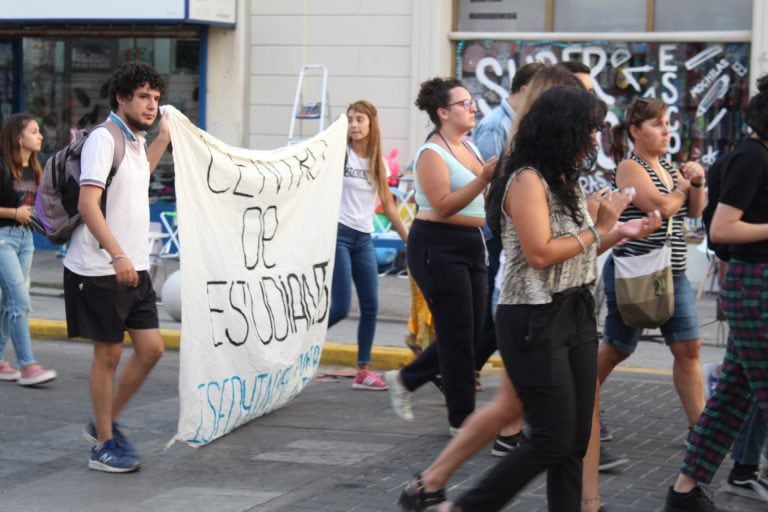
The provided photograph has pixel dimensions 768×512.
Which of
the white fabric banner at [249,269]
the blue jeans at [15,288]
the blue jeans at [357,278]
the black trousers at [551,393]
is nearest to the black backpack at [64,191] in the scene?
the white fabric banner at [249,269]

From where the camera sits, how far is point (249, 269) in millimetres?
7129

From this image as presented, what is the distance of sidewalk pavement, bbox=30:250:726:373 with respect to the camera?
9664 mm

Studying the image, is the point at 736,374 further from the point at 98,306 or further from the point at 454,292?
the point at 98,306

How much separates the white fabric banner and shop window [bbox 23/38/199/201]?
313 inches

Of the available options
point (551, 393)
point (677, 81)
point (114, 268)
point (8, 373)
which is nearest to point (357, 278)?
point (8, 373)

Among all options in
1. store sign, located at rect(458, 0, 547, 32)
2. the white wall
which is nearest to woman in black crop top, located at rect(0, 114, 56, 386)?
the white wall

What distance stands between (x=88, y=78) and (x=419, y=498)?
12.4 meters

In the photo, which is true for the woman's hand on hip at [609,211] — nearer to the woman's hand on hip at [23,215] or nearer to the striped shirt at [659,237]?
the striped shirt at [659,237]

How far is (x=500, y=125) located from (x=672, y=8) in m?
7.38

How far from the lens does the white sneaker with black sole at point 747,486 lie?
5.77 metres

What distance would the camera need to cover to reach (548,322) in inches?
181

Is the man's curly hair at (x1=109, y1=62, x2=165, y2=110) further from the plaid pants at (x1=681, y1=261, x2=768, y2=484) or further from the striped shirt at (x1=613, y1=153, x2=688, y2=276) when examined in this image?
the plaid pants at (x1=681, y1=261, x2=768, y2=484)

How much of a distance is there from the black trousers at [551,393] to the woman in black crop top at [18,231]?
4.53 metres

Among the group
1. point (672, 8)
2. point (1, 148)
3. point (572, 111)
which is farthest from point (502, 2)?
point (572, 111)
